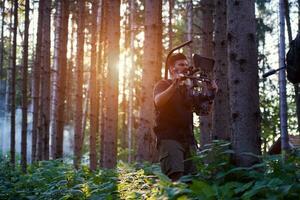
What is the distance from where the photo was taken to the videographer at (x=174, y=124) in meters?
5.66

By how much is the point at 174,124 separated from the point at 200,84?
2.85ft

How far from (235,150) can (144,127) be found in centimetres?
516

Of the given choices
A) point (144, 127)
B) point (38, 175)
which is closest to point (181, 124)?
point (144, 127)

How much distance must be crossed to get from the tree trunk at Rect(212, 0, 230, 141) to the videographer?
1765 mm

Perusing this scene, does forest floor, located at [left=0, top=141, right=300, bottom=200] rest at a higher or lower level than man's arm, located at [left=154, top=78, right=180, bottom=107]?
lower

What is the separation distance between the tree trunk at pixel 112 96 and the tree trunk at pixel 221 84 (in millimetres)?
3135

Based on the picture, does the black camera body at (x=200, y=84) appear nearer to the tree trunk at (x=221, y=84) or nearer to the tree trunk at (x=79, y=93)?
the tree trunk at (x=221, y=84)

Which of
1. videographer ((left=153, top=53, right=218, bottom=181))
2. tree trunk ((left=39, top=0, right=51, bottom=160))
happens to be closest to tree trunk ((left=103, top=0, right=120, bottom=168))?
tree trunk ((left=39, top=0, right=51, bottom=160))

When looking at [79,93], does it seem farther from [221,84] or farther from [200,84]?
[200,84]

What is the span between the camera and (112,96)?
10477mm

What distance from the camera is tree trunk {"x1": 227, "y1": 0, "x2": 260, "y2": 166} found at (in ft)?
14.6

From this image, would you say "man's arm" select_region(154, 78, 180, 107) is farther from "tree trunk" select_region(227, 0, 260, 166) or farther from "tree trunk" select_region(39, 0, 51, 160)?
"tree trunk" select_region(39, 0, 51, 160)

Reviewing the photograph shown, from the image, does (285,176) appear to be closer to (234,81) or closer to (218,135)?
(234,81)

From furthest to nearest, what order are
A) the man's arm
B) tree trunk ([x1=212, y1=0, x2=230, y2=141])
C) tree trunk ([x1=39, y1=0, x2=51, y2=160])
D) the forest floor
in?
1. tree trunk ([x1=39, y1=0, x2=51, y2=160])
2. tree trunk ([x1=212, y1=0, x2=230, y2=141])
3. the man's arm
4. the forest floor
